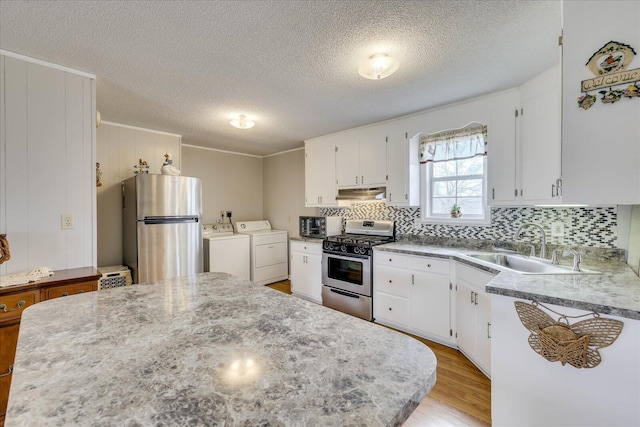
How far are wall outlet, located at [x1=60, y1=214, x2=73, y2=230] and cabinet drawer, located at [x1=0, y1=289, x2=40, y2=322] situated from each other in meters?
0.56

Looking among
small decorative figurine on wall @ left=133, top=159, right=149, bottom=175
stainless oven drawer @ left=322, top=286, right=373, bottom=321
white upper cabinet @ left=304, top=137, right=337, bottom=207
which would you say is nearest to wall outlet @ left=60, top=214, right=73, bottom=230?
small decorative figurine on wall @ left=133, top=159, right=149, bottom=175

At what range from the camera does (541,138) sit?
218 cm

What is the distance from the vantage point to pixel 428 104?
2836 millimetres

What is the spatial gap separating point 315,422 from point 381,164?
3103 mm

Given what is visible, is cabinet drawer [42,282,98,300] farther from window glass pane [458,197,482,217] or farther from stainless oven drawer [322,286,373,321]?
window glass pane [458,197,482,217]

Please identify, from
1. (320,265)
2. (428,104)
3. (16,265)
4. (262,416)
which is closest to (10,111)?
(16,265)

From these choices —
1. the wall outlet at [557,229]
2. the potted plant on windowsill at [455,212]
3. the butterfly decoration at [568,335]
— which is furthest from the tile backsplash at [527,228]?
the butterfly decoration at [568,335]

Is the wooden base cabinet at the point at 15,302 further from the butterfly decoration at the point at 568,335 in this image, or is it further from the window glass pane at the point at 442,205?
the window glass pane at the point at 442,205

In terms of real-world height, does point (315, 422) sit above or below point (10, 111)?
below

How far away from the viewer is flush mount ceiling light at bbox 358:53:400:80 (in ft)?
6.20

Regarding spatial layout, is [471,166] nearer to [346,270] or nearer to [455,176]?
[455,176]

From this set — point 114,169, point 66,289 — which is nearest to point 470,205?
point 66,289

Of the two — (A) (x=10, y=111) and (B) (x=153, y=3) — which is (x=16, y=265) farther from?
(B) (x=153, y=3)

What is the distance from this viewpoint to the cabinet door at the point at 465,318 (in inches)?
90.7
